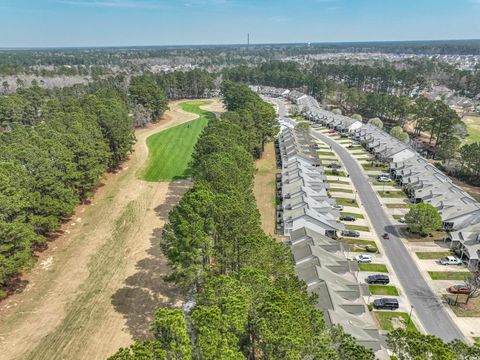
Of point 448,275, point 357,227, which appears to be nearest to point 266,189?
point 357,227

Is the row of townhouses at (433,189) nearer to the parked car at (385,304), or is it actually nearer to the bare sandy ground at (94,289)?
the parked car at (385,304)

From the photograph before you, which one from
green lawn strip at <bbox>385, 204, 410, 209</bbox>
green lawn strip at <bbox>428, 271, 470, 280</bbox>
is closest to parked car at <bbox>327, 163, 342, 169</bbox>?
green lawn strip at <bbox>385, 204, 410, 209</bbox>

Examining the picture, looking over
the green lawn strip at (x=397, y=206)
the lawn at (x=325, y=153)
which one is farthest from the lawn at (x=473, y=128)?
the green lawn strip at (x=397, y=206)

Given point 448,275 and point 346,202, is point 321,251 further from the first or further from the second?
point 346,202

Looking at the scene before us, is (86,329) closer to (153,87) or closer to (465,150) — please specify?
(465,150)

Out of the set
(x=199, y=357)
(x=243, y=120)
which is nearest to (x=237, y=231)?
(x=199, y=357)

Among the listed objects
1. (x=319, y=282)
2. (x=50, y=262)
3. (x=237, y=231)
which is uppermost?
(x=237, y=231)
